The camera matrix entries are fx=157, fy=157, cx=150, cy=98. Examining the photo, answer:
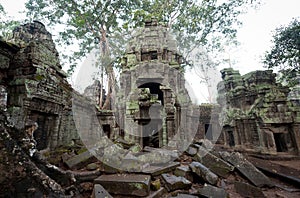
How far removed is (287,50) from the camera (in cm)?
1079

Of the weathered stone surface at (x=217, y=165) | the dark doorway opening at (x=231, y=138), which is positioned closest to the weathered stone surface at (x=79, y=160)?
the weathered stone surface at (x=217, y=165)

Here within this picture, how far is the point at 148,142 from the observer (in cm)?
1061

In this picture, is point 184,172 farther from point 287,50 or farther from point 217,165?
point 287,50

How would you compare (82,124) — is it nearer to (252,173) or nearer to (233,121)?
(252,173)

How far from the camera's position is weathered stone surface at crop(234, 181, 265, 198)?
3.47 meters

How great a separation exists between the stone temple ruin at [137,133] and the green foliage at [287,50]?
4.17 feet

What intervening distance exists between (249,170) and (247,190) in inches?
46.3

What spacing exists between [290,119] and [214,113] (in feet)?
23.8

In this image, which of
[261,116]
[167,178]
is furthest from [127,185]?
[261,116]

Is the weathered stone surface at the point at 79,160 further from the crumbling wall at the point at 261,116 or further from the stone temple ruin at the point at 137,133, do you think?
the crumbling wall at the point at 261,116

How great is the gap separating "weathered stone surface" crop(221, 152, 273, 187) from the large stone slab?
122 inches

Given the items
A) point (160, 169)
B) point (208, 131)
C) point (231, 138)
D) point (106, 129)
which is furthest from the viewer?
point (208, 131)

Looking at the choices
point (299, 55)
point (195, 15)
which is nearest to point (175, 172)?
point (299, 55)

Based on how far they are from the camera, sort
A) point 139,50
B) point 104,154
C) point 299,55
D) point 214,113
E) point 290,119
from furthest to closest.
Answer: point 214,113
point 139,50
point 299,55
point 290,119
point 104,154
